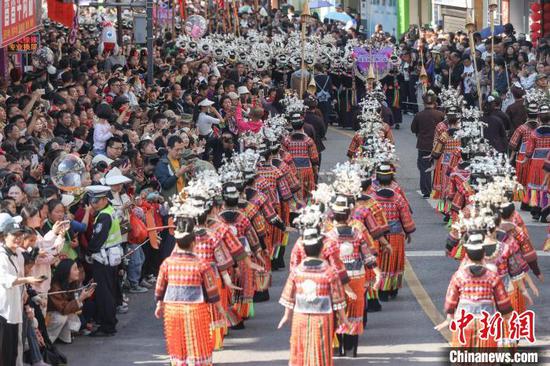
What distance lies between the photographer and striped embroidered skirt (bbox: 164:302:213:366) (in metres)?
13.0

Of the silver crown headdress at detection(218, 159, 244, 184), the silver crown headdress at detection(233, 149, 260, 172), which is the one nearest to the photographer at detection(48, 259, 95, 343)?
the silver crown headdress at detection(218, 159, 244, 184)

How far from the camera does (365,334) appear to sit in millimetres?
15461

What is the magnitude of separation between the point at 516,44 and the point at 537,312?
19.0 meters

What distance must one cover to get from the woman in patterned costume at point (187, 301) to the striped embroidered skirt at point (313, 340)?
0.82 meters

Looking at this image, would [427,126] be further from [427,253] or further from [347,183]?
[347,183]

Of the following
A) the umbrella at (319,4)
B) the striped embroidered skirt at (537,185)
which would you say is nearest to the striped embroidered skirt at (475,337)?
the striped embroidered skirt at (537,185)

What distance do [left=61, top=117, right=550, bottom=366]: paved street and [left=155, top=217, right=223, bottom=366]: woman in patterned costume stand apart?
1.27 m

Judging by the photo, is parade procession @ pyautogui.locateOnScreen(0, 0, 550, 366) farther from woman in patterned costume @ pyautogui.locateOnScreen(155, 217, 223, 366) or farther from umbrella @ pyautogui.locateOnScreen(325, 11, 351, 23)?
umbrella @ pyautogui.locateOnScreen(325, 11, 351, 23)

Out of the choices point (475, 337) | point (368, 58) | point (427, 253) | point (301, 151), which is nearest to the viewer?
point (475, 337)

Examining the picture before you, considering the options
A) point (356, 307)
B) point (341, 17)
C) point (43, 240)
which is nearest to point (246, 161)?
point (356, 307)

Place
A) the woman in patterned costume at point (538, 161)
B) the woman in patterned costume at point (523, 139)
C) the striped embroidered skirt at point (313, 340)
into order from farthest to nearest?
the woman in patterned costume at point (523, 139) < the woman in patterned costume at point (538, 161) < the striped embroidered skirt at point (313, 340)

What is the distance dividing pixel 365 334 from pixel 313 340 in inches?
109

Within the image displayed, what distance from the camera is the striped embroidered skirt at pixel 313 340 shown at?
12.8 m

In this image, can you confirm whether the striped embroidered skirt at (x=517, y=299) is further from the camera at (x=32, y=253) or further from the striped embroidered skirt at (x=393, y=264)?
the camera at (x=32, y=253)
